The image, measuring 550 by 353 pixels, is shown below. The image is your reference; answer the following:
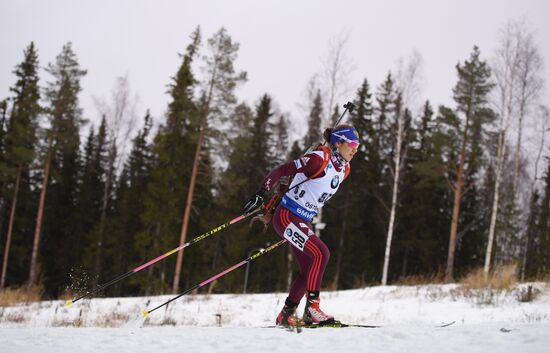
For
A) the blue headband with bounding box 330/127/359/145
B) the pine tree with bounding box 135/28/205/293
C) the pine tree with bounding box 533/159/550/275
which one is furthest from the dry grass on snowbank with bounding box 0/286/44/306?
the pine tree with bounding box 533/159/550/275

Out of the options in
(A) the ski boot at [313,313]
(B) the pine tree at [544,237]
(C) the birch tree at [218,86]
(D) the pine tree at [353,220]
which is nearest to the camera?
(A) the ski boot at [313,313]

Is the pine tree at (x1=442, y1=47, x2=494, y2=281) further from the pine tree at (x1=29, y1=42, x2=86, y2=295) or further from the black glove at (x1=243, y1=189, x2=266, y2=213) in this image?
the black glove at (x1=243, y1=189, x2=266, y2=213)

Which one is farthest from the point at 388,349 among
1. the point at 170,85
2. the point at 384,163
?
the point at 384,163

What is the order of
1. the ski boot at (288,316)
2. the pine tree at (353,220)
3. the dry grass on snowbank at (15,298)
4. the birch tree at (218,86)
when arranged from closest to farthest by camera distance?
the ski boot at (288,316)
the dry grass on snowbank at (15,298)
the birch tree at (218,86)
the pine tree at (353,220)

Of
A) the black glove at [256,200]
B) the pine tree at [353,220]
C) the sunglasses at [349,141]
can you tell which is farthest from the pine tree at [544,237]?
the black glove at [256,200]

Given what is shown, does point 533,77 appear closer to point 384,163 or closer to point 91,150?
point 384,163

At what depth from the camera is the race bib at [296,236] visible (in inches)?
178

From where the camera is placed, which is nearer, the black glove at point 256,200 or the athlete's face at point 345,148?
the black glove at point 256,200

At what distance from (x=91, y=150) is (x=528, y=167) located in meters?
34.5

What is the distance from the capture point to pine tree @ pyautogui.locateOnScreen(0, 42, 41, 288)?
25125 mm

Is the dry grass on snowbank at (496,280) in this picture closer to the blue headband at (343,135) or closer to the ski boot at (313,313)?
the ski boot at (313,313)

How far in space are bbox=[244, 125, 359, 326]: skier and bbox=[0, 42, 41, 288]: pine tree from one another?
24.2 meters

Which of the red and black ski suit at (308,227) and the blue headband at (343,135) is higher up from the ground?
the blue headband at (343,135)

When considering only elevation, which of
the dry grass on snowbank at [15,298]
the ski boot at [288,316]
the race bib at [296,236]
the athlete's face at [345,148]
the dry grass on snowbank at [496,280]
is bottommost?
the dry grass on snowbank at [15,298]
